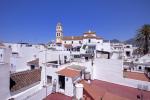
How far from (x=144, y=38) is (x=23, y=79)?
31.8m

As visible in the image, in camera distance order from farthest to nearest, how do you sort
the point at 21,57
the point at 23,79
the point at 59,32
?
the point at 59,32 → the point at 21,57 → the point at 23,79

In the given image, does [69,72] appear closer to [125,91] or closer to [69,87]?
[69,87]

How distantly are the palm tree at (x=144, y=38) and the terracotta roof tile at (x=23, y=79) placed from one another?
93.1 feet

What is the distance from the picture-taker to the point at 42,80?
2100cm

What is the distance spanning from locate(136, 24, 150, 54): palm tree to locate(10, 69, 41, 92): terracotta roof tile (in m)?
28.4

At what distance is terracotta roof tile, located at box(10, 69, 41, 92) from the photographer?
56.9ft

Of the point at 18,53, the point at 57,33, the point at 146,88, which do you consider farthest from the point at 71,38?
the point at 146,88

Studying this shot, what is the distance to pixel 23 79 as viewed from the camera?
1923cm

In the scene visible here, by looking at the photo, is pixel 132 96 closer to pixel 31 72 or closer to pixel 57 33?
pixel 31 72

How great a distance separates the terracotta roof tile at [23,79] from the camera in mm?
17353

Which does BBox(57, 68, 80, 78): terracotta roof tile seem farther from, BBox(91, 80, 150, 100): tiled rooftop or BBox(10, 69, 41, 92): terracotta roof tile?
BBox(10, 69, 41, 92): terracotta roof tile

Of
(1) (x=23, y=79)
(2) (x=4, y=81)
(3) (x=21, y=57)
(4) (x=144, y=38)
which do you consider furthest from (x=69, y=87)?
(4) (x=144, y=38)

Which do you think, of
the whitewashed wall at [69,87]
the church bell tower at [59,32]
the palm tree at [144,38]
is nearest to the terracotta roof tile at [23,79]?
the whitewashed wall at [69,87]

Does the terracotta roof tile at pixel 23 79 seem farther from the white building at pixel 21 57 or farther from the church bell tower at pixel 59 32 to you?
the church bell tower at pixel 59 32
